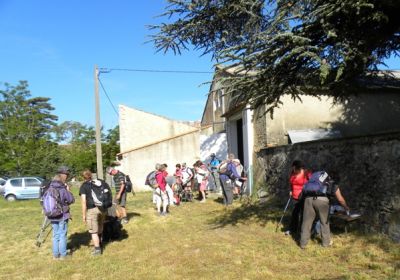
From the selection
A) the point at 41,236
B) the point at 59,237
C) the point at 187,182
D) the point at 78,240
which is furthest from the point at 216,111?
the point at 59,237

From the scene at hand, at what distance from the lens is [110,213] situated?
10.0m

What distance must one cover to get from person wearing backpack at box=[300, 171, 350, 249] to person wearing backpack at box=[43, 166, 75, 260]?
448cm

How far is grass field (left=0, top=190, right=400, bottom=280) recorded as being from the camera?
6.79m

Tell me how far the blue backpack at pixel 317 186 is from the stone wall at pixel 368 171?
3.37 feet

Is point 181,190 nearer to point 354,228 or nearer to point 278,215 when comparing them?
point 278,215

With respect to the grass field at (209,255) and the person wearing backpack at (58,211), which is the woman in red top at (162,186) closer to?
the grass field at (209,255)

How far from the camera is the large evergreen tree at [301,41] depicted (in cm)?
694

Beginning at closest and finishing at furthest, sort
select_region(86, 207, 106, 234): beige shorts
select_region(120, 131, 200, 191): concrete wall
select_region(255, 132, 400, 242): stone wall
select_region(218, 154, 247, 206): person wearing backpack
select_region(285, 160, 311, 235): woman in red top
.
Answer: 1. select_region(255, 132, 400, 242): stone wall
2. select_region(86, 207, 106, 234): beige shorts
3. select_region(285, 160, 311, 235): woman in red top
4. select_region(218, 154, 247, 206): person wearing backpack
5. select_region(120, 131, 200, 191): concrete wall

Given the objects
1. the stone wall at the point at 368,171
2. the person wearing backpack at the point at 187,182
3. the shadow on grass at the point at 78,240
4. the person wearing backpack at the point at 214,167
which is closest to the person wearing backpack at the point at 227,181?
the person wearing backpack at the point at 187,182

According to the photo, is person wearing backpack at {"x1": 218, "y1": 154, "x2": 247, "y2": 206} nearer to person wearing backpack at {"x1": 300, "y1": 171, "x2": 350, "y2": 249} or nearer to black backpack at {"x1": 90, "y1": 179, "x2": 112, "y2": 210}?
black backpack at {"x1": 90, "y1": 179, "x2": 112, "y2": 210}

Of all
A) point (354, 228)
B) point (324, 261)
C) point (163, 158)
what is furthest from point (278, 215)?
point (163, 158)

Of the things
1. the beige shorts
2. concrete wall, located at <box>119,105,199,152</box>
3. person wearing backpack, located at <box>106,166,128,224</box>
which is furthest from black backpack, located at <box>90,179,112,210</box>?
concrete wall, located at <box>119,105,199,152</box>

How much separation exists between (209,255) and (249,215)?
4.06m

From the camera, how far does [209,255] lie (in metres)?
8.03
